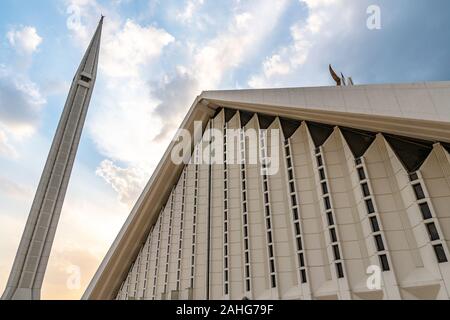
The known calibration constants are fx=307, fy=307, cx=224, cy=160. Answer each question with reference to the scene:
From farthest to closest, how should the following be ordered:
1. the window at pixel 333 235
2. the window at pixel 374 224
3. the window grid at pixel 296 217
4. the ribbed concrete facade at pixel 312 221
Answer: the window grid at pixel 296 217
the window at pixel 333 235
the window at pixel 374 224
the ribbed concrete facade at pixel 312 221

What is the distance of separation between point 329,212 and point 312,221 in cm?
132

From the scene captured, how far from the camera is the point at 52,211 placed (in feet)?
67.7

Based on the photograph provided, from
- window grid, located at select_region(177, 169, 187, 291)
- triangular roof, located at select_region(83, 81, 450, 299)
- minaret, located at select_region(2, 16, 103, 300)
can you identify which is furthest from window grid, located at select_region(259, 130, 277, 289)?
minaret, located at select_region(2, 16, 103, 300)

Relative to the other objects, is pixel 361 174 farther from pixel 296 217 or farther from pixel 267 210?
pixel 267 210

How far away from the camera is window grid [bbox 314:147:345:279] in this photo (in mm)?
15400

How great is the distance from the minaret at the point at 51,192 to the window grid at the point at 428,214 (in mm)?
21245

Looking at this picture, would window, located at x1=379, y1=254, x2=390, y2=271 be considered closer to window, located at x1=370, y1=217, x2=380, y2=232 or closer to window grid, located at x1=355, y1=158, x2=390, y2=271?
window grid, located at x1=355, y1=158, x2=390, y2=271

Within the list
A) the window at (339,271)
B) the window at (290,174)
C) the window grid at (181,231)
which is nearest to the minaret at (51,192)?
the window grid at (181,231)

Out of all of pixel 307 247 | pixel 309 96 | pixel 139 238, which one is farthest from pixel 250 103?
pixel 139 238

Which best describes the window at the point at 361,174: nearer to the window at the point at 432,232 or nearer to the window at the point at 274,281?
the window at the point at 432,232

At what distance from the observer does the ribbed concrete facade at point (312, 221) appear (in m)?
13.6

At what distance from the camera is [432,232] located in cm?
1309

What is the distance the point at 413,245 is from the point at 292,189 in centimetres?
729
